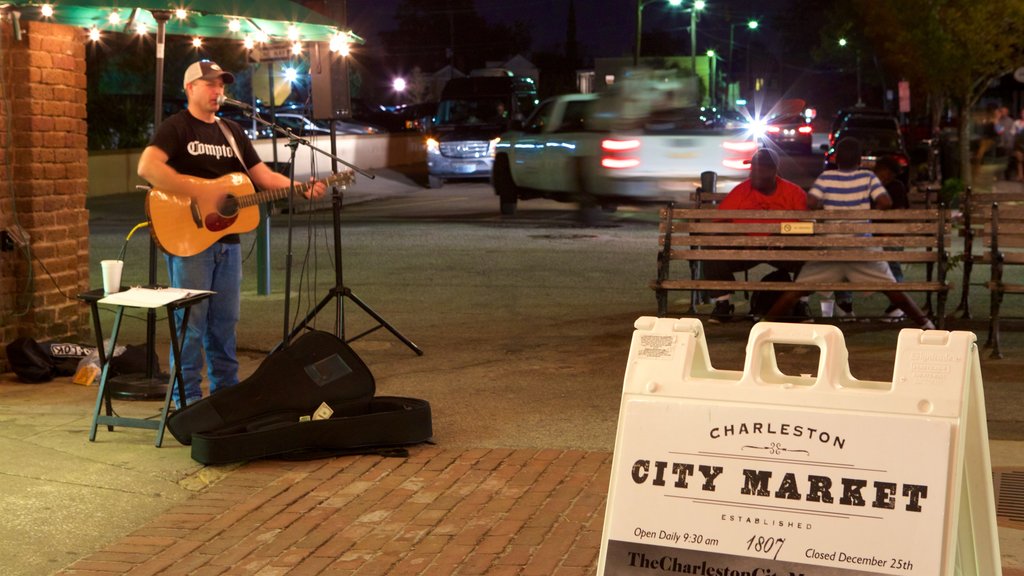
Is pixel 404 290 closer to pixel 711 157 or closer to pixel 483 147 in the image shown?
pixel 711 157

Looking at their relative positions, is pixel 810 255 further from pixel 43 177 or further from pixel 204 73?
pixel 43 177

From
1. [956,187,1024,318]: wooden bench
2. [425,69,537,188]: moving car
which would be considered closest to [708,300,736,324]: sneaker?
[956,187,1024,318]: wooden bench

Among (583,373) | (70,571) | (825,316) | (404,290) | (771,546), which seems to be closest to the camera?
(771,546)

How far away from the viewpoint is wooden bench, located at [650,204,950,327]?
30.7 ft

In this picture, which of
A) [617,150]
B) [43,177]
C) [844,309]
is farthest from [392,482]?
[617,150]

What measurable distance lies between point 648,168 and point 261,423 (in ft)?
40.1

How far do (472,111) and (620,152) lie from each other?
41.3ft

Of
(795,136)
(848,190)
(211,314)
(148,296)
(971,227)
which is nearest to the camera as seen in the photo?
(148,296)

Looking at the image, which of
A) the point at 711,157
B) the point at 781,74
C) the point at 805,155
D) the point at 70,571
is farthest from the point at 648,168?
the point at 781,74

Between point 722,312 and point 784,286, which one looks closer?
point 784,286

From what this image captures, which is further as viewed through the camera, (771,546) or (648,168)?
(648,168)

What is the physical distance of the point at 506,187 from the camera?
73.0 ft

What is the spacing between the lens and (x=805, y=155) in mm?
46844

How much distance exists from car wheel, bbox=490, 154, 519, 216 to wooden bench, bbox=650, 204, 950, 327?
1230cm
